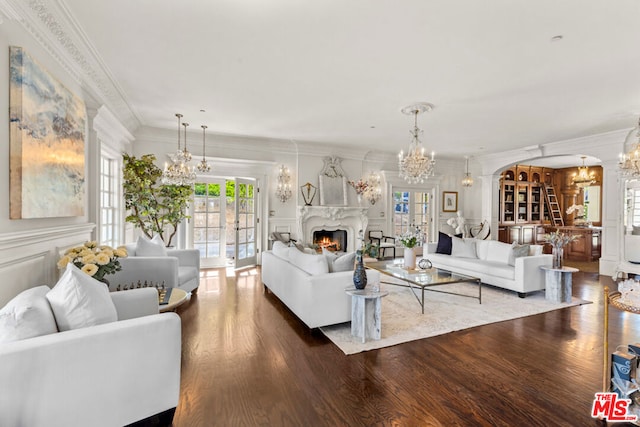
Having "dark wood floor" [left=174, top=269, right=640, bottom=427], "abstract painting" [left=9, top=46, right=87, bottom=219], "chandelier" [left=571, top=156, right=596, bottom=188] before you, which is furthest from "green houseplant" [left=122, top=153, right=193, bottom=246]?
"chandelier" [left=571, top=156, right=596, bottom=188]

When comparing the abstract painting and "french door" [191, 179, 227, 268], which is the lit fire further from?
the abstract painting

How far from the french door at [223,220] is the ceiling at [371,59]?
1.65m

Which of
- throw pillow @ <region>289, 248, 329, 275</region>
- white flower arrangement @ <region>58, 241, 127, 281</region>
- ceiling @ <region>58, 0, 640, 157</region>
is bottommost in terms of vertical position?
throw pillow @ <region>289, 248, 329, 275</region>

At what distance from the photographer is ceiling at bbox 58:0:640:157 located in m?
2.30

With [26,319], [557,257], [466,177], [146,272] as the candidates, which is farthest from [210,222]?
[466,177]

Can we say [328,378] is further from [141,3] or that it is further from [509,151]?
[509,151]

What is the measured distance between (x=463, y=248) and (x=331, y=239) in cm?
311

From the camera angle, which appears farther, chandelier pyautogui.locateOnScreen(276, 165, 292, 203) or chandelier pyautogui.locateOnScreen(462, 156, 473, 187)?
chandelier pyautogui.locateOnScreen(462, 156, 473, 187)

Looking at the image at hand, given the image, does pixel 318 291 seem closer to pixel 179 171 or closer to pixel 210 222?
pixel 179 171

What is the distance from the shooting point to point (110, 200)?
15.7 feet

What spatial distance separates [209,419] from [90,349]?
32.4 inches

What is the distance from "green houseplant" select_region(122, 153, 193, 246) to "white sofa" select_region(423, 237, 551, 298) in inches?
188

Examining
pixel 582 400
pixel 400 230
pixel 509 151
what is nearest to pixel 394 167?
pixel 400 230

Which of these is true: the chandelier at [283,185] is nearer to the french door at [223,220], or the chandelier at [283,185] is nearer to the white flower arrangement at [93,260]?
the french door at [223,220]
